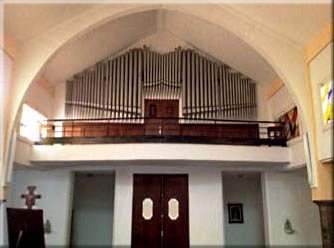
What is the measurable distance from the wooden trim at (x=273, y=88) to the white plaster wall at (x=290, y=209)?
2011mm

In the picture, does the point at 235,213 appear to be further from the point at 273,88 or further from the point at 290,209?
the point at 273,88

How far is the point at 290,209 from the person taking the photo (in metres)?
7.86

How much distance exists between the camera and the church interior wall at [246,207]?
8930mm

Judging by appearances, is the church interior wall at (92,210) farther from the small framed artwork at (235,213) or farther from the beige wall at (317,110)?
the beige wall at (317,110)

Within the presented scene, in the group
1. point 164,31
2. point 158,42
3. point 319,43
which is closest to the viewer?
point 319,43

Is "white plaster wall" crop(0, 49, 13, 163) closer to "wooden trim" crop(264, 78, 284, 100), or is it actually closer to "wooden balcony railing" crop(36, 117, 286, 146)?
"wooden balcony railing" crop(36, 117, 286, 146)

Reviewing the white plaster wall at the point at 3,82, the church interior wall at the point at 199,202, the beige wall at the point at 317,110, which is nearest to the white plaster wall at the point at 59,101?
the church interior wall at the point at 199,202

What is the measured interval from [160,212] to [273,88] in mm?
4153

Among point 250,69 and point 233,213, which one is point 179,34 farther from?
point 233,213

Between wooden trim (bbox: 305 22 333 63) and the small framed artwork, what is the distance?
464cm

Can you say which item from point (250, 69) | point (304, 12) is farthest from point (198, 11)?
point (250, 69)

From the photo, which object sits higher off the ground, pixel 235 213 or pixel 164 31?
pixel 164 31

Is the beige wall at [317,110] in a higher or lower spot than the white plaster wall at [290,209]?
higher

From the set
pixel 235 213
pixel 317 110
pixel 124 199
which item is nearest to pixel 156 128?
pixel 124 199
